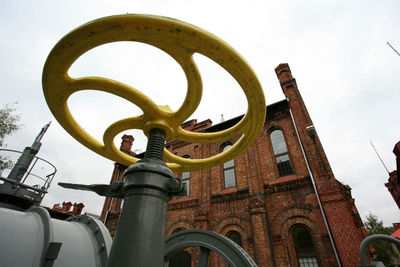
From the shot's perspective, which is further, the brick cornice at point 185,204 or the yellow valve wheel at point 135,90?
the brick cornice at point 185,204

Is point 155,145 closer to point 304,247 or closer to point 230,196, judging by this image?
point 304,247

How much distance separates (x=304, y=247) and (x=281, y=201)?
5.10 feet

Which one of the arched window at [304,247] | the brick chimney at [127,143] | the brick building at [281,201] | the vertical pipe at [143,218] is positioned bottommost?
the vertical pipe at [143,218]

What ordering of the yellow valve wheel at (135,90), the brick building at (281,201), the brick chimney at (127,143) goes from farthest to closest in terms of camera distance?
the brick chimney at (127,143)
the brick building at (281,201)
the yellow valve wheel at (135,90)

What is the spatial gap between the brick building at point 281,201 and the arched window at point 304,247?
0.09ft

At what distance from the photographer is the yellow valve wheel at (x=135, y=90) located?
3.15ft

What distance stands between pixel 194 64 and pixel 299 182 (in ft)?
24.1

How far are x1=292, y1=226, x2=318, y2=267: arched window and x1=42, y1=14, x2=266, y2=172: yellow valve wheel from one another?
22.1 ft

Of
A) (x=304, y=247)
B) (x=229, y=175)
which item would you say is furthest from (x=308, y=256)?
(x=229, y=175)

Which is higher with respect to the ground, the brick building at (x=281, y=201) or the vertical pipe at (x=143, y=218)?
the brick building at (x=281, y=201)

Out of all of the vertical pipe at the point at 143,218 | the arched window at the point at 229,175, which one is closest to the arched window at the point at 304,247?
the arched window at the point at 229,175

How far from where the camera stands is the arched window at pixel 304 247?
609 centimetres

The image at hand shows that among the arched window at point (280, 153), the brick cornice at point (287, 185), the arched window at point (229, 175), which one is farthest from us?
the arched window at point (229, 175)

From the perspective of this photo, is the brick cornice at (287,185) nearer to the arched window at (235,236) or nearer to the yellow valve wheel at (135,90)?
the arched window at (235,236)
